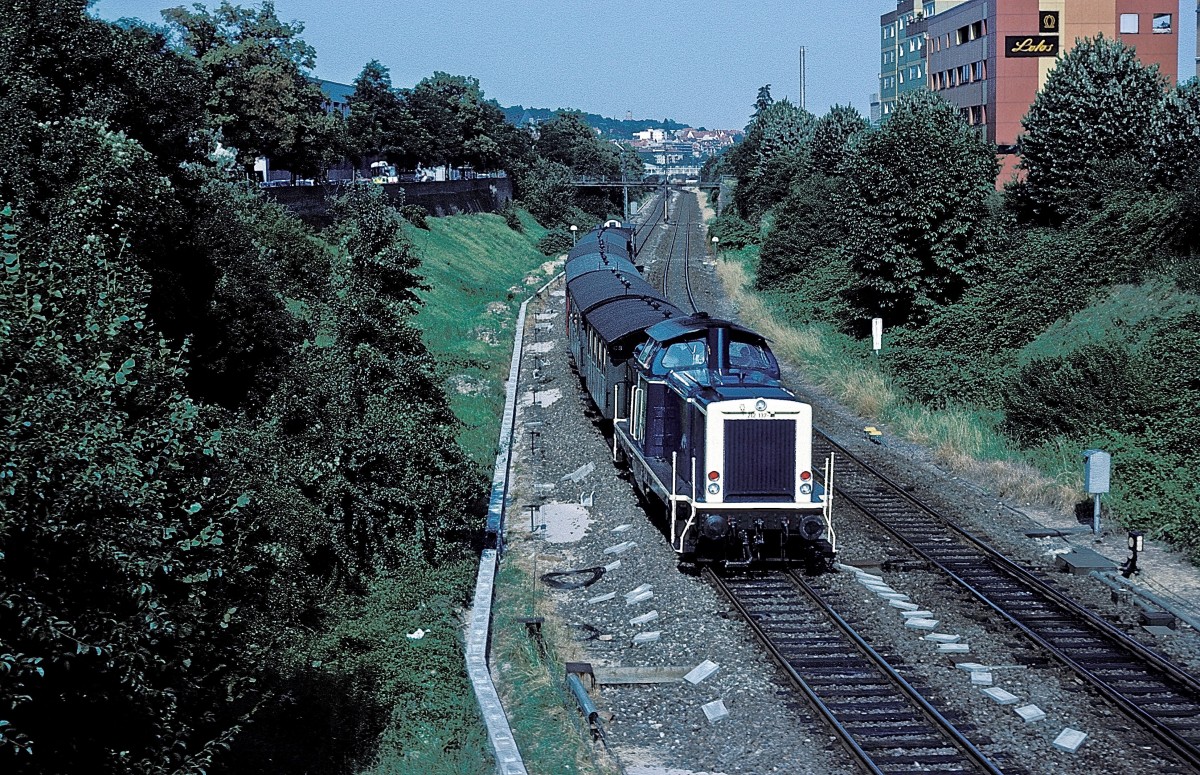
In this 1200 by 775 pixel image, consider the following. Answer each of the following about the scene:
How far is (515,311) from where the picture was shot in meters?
46.5

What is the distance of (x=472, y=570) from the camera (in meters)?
17.3

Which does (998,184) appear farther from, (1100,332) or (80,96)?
(80,96)

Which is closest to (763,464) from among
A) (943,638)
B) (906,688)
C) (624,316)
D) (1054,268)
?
(943,638)

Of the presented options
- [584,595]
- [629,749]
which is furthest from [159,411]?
[584,595]

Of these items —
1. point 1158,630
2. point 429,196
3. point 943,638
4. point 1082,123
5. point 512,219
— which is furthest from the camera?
point 512,219

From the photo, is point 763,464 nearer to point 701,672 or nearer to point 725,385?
point 725,385

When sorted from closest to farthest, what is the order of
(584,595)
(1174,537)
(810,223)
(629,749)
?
(629,749) → (584,595) → (1174,537) → (810,223)

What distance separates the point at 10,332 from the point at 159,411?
2.11m

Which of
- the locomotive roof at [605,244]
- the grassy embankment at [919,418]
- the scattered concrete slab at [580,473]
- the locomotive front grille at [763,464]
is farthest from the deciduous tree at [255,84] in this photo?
the locomotive front grille at [763,464]

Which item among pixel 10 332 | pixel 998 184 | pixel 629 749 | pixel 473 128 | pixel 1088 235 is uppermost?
pixel 473 128

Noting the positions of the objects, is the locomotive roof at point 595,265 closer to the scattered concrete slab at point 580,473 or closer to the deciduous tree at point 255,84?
the scattered concrete slab at point 580,473

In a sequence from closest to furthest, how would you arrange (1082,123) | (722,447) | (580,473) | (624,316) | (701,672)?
(701,672) → (722,447) → (580,473) → (624,316) → (1082,123)

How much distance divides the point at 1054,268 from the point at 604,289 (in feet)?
47.8

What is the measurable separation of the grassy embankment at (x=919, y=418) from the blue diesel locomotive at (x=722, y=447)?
17.6 ft
